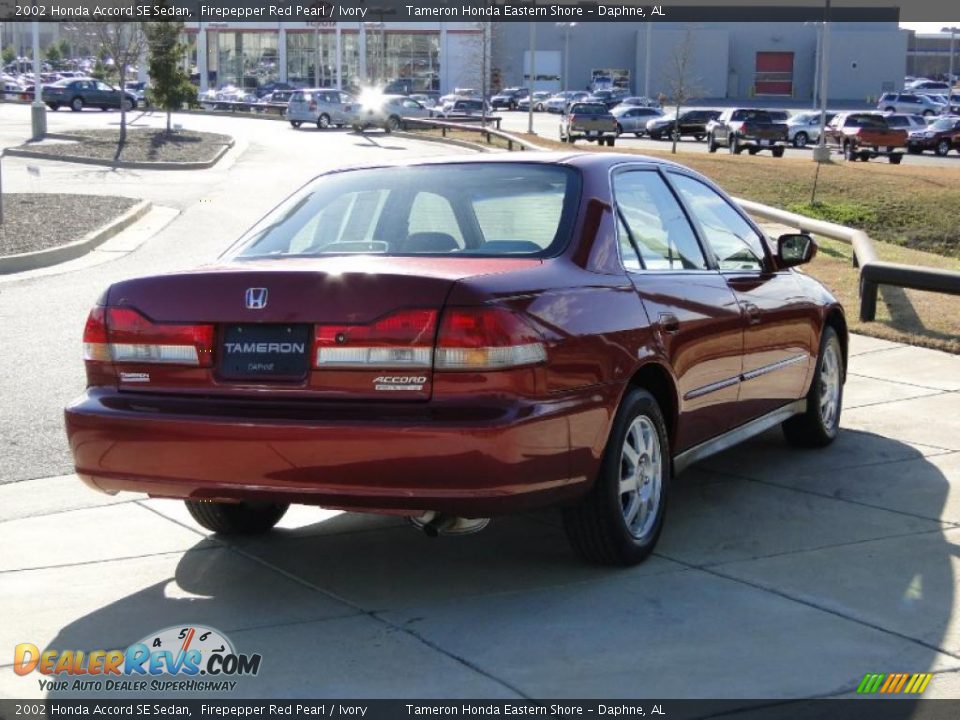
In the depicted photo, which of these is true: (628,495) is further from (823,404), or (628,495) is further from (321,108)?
(321,108)

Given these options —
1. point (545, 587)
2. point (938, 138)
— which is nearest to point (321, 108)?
point (938, 138)

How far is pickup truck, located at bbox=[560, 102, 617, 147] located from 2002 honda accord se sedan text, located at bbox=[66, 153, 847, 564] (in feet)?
152

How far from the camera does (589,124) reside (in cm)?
5250

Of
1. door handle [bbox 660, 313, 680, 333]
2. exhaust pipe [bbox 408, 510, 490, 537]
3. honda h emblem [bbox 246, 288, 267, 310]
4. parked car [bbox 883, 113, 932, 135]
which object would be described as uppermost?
honda h emblem [bbox 246, 288, 267, 310]

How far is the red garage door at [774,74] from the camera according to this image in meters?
109

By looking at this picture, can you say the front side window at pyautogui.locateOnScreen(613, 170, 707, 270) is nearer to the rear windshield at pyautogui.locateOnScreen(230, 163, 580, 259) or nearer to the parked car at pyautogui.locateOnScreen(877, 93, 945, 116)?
the rear windshield at pyautogui.locateOnScreen(230, 163, 580, 259)

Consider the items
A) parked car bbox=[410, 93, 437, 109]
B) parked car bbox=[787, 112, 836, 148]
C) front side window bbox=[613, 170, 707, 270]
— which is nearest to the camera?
front side window bbox=[613, 170, 707, 270]

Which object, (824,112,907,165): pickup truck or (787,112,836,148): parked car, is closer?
(824,112,907,165): pickup truck

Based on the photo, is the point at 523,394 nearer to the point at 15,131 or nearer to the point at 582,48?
the point at 15,131

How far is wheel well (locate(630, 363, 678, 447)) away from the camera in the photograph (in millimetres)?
5863

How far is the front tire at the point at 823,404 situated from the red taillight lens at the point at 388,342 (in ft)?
11.5

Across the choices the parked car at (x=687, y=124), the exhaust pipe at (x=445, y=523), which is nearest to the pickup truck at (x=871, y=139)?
the parked car at (x=687, y=124)

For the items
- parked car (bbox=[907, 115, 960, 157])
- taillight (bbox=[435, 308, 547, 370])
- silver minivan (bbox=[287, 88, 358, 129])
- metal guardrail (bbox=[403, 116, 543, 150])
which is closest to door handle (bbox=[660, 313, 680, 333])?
taillight (bbox=[435, 308, 547, 370])

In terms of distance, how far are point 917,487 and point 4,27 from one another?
6138 inches
